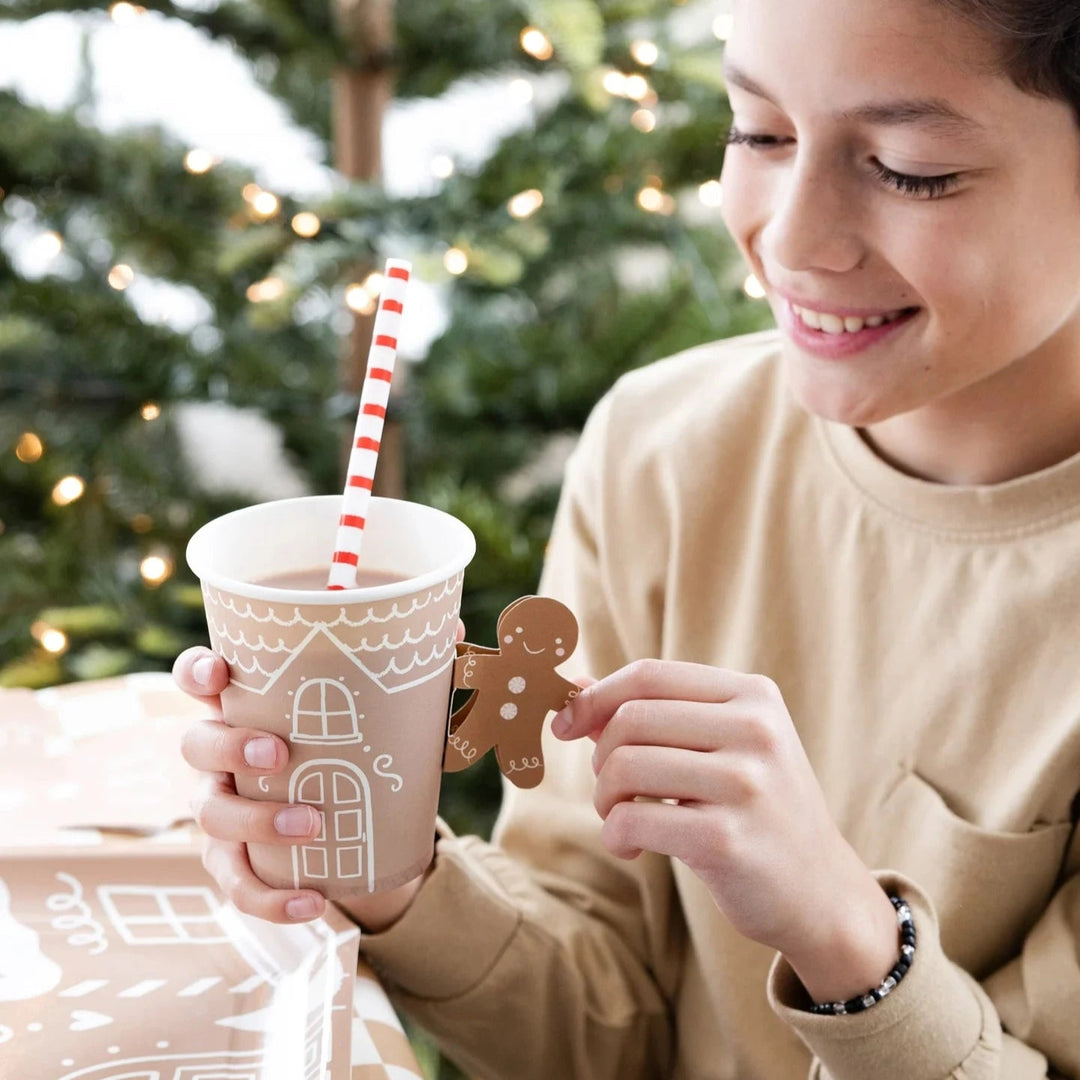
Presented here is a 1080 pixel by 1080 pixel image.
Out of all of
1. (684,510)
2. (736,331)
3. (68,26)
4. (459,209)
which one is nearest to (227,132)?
(68,26)

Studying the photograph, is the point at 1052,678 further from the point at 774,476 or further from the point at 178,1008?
the point at 178,1008

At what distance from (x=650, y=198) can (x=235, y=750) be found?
1.28 metres

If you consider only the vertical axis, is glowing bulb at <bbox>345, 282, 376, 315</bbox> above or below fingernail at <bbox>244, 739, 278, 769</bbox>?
below

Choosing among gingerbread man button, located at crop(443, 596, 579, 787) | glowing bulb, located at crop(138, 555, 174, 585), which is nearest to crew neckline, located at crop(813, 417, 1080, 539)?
gingerbread man button, located at crop(443, 596, 579, 787)

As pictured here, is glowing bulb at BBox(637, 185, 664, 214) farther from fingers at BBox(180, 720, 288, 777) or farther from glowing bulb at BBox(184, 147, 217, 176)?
fingers at BBox(180, 720, 288, 777)

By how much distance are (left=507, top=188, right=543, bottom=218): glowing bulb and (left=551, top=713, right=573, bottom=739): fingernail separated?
1.02 metres

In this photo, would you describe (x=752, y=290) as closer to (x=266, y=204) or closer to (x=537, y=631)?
(x=266, y=204)

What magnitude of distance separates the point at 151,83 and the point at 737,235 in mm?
1725

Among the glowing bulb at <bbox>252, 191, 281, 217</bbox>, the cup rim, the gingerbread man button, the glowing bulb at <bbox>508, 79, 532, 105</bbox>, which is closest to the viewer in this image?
the cup rim

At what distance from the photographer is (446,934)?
880 millimetres

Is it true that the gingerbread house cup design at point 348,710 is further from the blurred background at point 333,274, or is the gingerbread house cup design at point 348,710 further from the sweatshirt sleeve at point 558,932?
the blurred background at point 333,274

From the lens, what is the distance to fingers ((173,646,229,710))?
2.09 ft

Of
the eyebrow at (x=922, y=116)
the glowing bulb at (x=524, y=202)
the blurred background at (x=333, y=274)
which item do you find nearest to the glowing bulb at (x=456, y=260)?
the blurred background at (x=333, y=274)

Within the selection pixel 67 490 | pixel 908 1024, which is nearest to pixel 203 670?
pixel 908 1024
